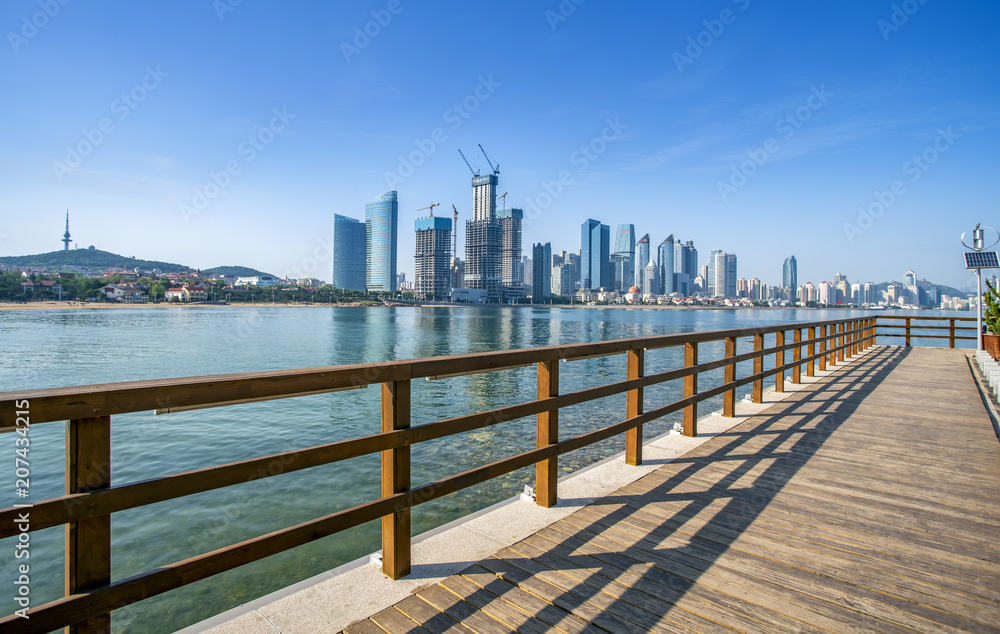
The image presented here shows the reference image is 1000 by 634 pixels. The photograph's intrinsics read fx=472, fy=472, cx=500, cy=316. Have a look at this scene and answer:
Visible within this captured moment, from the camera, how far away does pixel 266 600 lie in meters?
2.37

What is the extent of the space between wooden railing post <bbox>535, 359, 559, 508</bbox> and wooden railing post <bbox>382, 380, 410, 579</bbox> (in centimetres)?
119

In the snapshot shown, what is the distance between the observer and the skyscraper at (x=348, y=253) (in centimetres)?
17188

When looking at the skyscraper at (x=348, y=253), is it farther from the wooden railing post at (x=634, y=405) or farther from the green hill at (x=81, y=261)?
the wooden railing post at (x=634, y=405)

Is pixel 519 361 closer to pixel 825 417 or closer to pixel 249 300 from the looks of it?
pixel 825 417

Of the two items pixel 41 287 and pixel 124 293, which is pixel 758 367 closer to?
pixel 41 287

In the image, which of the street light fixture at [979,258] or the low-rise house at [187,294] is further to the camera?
the low-rise house at [187,294]

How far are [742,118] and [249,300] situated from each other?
449 feet

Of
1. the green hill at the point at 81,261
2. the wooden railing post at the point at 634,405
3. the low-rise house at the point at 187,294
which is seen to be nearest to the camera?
the wooden railing post at the point at 634,405

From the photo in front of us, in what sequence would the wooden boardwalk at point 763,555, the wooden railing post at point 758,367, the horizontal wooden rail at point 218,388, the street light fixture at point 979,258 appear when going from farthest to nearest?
the street light fixture at point 979,258 < the wooden railing post at point 758,367 < the wooden boardwalk at point 763,555 < the horizontal wooden rail at point 218,388

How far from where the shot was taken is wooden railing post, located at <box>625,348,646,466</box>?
4.23 metres

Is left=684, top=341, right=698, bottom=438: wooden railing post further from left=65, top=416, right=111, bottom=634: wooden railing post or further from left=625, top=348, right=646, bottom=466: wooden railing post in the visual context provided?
left=65, top=416, right=111, bottom=634: wooden railing post

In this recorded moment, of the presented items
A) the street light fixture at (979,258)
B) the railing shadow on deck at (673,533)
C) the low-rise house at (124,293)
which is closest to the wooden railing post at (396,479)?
the railing shadow on deck at (673,533)

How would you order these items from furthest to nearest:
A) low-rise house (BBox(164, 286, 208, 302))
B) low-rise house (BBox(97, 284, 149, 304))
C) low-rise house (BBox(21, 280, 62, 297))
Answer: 1. low-rise house (BBox(164, 286, 208, 302))
2. low-rise house (BBox(97, 284, 149, 304))
3. low-rise house (BBox(21, 280, 62, 297))

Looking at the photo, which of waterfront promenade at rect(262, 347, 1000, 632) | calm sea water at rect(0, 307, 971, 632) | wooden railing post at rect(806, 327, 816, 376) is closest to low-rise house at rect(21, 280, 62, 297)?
calm sea water at rect(0, 307, 971, 632)
